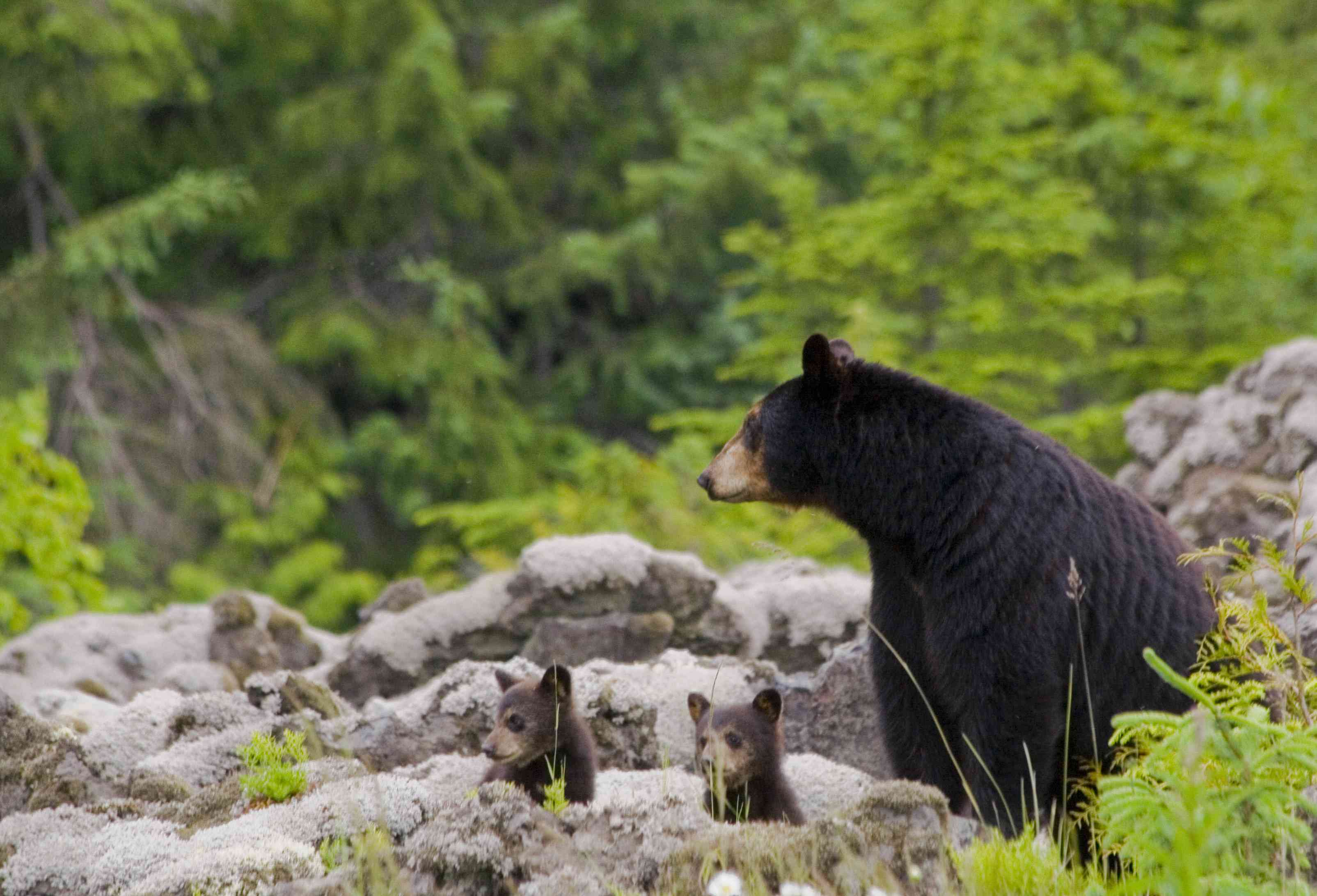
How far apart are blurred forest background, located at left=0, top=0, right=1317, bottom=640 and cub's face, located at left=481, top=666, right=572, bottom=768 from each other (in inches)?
235

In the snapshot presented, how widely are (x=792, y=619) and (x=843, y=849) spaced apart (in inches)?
146

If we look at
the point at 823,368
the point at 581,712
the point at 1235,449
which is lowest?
the point at 1235,449

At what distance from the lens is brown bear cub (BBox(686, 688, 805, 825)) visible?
14.1ft

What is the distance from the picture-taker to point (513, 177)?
58.1 feet

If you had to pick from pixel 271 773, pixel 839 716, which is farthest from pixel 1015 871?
pixel 839 716

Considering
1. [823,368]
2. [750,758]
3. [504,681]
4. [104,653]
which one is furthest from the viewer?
[104,653]

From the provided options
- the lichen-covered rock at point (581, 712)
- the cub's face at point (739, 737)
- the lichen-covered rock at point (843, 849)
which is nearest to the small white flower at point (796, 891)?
the lichen-covered rock at point (843, 849)

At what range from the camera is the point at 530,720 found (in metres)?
4.43

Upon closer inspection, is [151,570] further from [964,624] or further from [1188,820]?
[1188,820]

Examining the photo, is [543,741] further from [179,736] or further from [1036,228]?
[1036,228]

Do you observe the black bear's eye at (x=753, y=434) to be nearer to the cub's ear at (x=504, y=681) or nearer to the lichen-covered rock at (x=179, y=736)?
the cub's ear at (x=504, y=681)

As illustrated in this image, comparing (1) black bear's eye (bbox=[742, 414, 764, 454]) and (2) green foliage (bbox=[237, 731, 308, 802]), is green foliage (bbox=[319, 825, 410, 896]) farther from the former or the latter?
(1) black bear's eye (bbox=[742, 414, 764, 454])

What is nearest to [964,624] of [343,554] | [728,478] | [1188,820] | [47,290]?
[728,478]

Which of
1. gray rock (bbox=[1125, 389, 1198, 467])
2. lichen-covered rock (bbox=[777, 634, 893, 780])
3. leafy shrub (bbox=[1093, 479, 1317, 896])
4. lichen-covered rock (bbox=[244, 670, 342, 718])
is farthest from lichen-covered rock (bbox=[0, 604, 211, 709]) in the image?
leafy shrub (bbox=[1093, 479, 1317, 896])
